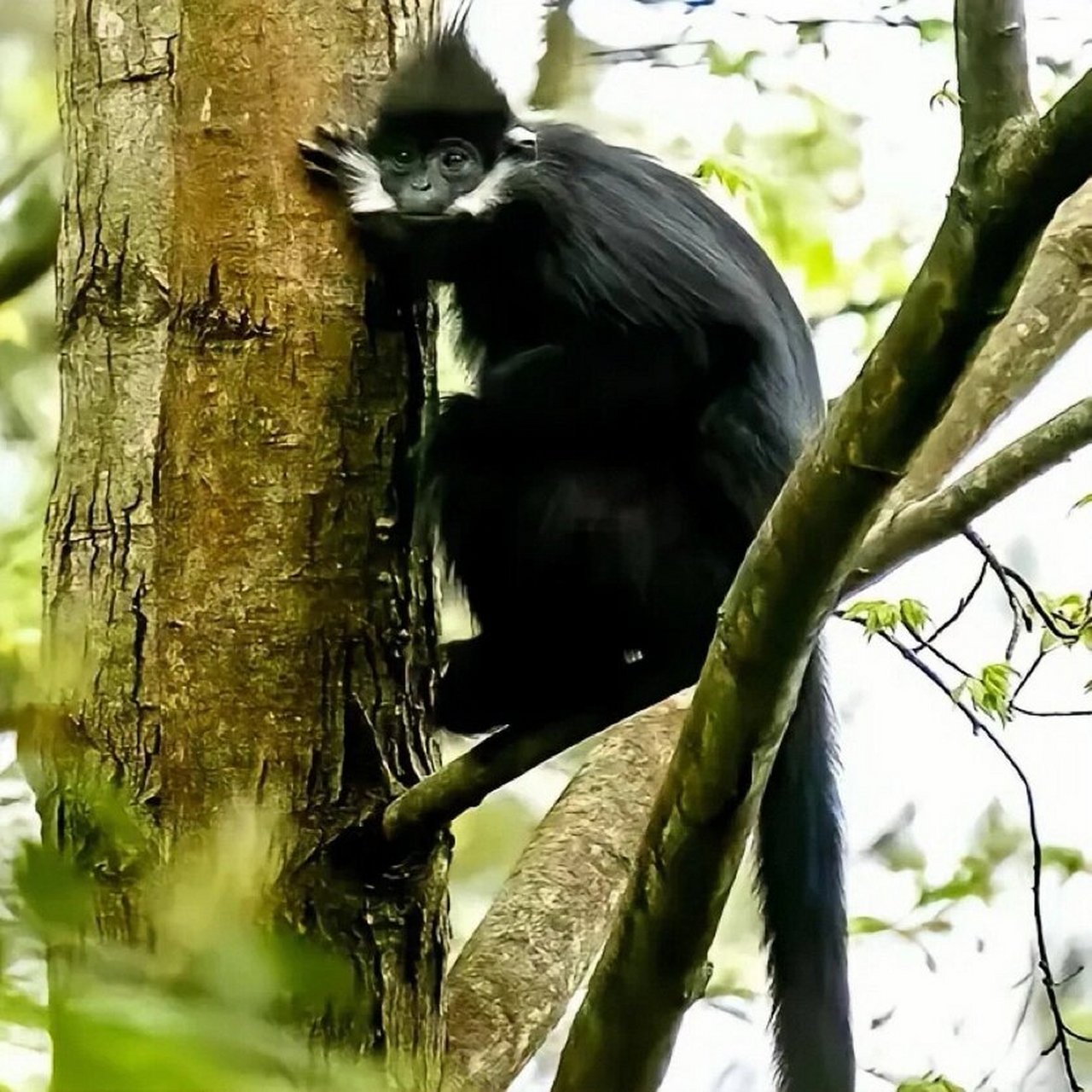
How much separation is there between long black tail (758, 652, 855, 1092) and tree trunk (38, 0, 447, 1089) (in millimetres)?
327

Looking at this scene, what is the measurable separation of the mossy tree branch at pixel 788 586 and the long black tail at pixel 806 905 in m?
0.34

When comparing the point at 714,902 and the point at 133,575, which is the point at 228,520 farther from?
the point at 714,902

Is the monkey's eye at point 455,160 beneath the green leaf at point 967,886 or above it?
above

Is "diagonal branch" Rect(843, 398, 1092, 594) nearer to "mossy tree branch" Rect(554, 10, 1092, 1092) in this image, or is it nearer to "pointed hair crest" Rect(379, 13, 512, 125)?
"mossy tree branch" Rect(554, 10, 1092, 1092)

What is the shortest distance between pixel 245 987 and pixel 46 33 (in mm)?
1813

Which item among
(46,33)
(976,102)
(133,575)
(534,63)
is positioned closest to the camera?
(976,102)

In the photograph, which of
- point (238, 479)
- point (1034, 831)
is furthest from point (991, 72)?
A: point (1034, 831)

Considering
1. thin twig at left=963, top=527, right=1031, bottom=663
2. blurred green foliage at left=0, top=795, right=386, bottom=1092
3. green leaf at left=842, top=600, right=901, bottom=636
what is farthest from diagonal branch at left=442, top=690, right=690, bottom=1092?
blurred green foliage at left=0, top=795, right=386, bottom=1092

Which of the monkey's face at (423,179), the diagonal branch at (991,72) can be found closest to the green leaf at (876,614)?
the monkey's face at (423,179)

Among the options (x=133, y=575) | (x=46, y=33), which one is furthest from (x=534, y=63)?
(x=133, y=575)

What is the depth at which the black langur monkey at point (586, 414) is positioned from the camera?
5.44ft

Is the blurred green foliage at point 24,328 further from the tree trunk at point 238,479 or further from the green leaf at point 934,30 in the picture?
the green leaf at point 934,30

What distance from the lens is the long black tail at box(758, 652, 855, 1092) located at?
1390 millimetres

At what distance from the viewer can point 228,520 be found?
1.31m
